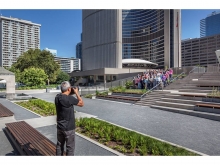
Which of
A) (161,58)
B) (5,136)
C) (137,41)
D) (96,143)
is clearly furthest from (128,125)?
(137,41)

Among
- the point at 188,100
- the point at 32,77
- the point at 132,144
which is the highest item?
the point at 32,77

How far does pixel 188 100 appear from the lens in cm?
1052

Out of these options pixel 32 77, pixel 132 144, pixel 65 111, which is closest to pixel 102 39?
pixel 32 77

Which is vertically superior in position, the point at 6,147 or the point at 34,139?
the point at 34,139

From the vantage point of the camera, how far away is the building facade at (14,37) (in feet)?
407

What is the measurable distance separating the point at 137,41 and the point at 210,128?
88.1 metres

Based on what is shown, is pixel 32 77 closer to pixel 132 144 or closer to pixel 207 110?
pixel 207 110

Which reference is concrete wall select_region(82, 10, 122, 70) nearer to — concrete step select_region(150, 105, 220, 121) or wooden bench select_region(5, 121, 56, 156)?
concrete step select_region(150, 105, 220, 121)

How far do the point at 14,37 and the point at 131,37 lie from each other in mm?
98193

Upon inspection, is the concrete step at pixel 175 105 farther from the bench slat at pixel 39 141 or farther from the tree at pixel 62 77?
the tree at pixel 62 77

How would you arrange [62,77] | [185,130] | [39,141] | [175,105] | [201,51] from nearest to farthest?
1. [39,141]
2. [185,130]
3. [175,105]
4. [62,77]
5. [201,51]

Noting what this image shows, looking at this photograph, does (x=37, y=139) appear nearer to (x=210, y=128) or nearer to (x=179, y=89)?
(x=210, y=128)

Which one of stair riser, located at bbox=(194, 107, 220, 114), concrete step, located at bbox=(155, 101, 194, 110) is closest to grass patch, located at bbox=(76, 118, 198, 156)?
stair riser, located at bbox=(194, 107, 220, 114)

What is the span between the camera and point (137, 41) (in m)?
90.3
